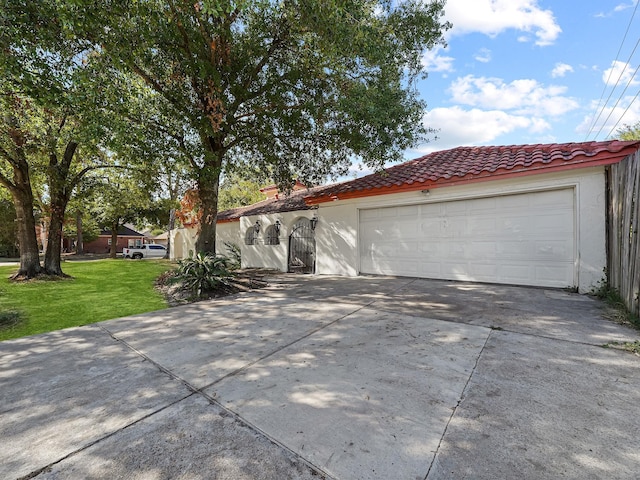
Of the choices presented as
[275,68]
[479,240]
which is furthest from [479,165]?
[275,68]

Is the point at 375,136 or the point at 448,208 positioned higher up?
the point at 375,136

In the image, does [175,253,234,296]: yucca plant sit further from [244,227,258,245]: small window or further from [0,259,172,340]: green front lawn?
[244,227,258,245]: small window

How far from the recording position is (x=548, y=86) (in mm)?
11844

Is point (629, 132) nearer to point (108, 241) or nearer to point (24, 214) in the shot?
point (24, 214)

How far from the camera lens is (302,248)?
11.7 m

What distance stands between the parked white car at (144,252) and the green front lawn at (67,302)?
18.2m

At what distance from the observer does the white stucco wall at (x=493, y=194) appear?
5.85 m

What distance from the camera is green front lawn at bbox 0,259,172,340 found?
15.8 feet

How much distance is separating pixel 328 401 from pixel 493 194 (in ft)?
22.7

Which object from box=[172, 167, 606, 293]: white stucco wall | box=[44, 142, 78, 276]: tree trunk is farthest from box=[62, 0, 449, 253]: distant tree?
box=[44, 142, 78, 276]: tree trunk

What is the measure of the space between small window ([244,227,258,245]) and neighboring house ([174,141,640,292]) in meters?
3.59

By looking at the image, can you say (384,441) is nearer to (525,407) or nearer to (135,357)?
(525,407)

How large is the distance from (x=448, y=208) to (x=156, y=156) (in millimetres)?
7781

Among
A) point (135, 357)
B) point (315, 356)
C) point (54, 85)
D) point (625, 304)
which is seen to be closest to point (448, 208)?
point (625, 304)
